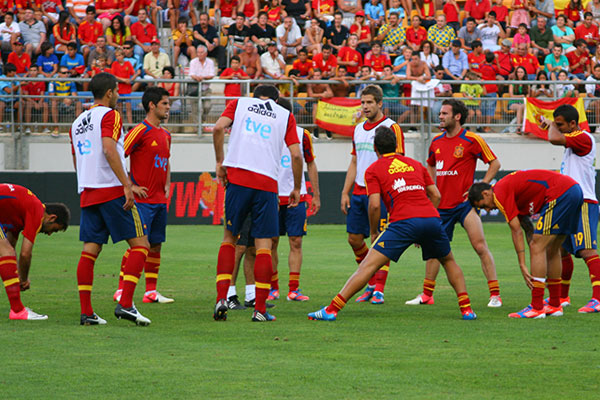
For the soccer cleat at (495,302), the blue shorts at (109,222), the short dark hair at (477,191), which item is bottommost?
the soccer cleat at (495,302)

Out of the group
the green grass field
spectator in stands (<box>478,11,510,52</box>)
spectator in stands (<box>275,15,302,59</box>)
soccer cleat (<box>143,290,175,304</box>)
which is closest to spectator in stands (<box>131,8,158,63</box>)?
spectator in stands (<box>275,15,302,59</box>)

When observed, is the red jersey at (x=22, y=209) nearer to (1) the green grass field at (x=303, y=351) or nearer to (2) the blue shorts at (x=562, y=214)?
(1) the green grass field at (x=303, y=351)

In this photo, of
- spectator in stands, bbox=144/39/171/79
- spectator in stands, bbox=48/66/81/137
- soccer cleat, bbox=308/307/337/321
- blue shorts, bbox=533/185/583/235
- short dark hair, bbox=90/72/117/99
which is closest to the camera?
short dark hair, bbox=90/72/117/99

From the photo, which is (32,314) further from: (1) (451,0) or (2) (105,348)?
(1) (451,0)

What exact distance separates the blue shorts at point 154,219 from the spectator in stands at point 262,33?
50.7 ft

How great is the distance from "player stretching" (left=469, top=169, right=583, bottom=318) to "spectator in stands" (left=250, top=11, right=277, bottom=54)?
1672cm

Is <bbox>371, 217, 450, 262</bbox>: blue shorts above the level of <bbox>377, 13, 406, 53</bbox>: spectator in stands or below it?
below

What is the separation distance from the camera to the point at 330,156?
23.6 meters

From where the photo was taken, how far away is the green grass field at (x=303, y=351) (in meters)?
5.78

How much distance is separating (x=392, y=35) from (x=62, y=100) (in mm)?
9712

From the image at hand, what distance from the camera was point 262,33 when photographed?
25.5 metres

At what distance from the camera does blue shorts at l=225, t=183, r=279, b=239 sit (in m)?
8.48

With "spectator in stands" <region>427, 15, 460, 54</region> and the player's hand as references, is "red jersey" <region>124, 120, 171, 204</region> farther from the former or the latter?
"spectator in stands" <region>427, 15, 460, 54</region>

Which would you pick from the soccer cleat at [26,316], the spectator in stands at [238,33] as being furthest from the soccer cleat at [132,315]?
the spectator in stands at [238,33]
